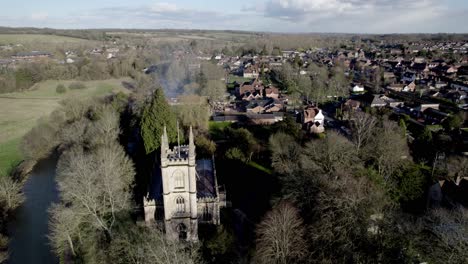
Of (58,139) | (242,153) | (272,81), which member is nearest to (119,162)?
(242,153)

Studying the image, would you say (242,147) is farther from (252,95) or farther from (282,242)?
(252,95)

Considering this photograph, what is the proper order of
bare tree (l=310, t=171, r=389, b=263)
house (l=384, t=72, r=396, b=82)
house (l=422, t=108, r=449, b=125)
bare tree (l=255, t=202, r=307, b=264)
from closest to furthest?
bare tree (l=310, t=171, r=389, b=263)
bare tree (l=255, t=202, r=307, b=264)
house (l=422, t=108, r=449, b=125)
house (l=384, t=72, r=396, b=82)

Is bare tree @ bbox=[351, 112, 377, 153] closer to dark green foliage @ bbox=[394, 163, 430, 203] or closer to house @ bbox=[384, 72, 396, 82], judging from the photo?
dark green foliage @ bbox=[394, 163, 430, 203]

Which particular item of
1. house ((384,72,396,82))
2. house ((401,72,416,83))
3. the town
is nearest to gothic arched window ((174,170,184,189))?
the town

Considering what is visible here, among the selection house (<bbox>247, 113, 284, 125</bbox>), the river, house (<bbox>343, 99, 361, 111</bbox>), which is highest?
house (<bbox>343, 99, 361, 111</bbox>)

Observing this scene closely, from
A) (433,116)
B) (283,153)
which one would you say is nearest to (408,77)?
(433,116)

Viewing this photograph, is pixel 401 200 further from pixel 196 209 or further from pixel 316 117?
pixel 316 117

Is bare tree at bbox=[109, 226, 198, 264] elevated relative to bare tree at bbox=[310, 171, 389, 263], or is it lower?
lower
